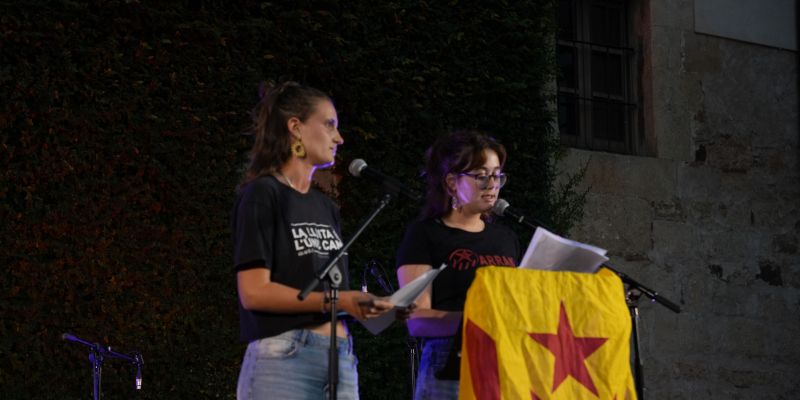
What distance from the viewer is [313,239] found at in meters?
3.13

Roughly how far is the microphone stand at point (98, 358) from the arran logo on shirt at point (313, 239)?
249 centimetres

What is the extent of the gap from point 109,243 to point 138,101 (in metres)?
0.79

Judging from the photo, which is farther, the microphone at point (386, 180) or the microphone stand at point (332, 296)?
the microphone at point (386, 180)

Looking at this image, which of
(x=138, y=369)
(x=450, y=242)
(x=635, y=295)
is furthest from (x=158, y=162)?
(x=635, y=295)

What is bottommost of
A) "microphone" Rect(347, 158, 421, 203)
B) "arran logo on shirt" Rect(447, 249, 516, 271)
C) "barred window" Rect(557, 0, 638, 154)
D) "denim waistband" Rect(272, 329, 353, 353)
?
"denim waistband" Rect(272, 329, 353, 353)

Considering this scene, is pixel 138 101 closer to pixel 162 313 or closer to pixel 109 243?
pixel 109 243

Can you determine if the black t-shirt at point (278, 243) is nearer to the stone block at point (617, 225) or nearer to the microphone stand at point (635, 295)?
the microphone stand at point (635, 295)

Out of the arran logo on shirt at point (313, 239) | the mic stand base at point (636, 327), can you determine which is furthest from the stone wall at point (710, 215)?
the arran logo on shirt at point (313, 239)

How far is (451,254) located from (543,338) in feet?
1.64

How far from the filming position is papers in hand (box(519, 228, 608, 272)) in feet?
11.6

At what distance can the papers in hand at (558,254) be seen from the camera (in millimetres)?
3533

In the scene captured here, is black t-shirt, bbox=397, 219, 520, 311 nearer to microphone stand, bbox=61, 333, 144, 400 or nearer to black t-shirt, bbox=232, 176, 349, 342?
black t-shirt, bbox=232, 176, 349, 342

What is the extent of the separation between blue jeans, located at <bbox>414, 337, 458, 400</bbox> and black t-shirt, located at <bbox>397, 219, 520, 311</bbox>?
131mm

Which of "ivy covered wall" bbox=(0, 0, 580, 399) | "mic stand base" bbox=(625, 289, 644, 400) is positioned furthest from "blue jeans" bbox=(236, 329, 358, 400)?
"ivy covered wall" bbox=(0, 0, 580, 399)
